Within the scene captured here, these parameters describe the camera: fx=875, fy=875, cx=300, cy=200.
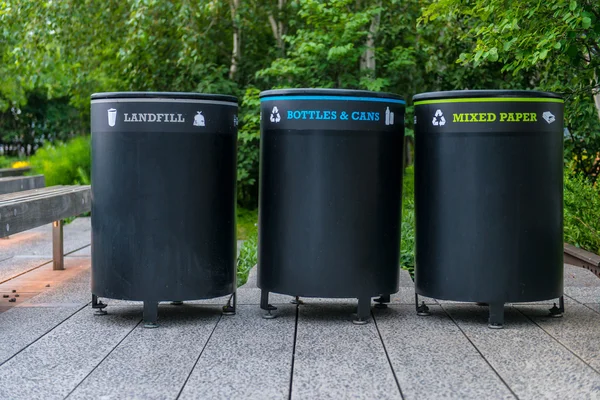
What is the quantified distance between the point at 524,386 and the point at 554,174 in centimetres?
188

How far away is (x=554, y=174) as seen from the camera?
563cm

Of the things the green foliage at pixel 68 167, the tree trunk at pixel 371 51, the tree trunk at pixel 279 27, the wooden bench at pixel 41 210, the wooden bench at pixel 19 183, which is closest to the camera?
the wooden bench at pixel 41 210

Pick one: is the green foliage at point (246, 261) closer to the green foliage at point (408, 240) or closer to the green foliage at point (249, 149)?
the green foliage at point (408, 240)

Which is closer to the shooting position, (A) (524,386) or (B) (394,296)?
(A) (524,386)

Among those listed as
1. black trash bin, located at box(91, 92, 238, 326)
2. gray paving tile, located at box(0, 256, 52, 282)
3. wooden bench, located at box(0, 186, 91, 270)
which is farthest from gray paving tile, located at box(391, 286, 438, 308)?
gray paving tile, located at box(0, 256, 52, 282)

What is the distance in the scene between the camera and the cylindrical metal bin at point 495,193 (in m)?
5.48

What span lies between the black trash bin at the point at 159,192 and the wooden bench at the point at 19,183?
13.3 feet

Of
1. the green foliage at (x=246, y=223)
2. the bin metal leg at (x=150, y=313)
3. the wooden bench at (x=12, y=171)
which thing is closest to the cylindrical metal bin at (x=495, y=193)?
the bin metal leg at (x=150, y=313)

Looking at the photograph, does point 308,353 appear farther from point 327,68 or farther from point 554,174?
point 327,68

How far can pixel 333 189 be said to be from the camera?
555cm

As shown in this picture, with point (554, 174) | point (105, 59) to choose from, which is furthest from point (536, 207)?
point (105, 59)

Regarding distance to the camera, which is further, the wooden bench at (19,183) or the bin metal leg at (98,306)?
the wooden bench at (19,183)

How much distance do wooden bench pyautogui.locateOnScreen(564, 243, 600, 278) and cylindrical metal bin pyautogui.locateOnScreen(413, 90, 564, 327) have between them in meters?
1.98

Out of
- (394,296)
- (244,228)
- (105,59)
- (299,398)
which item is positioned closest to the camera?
(299,398)
